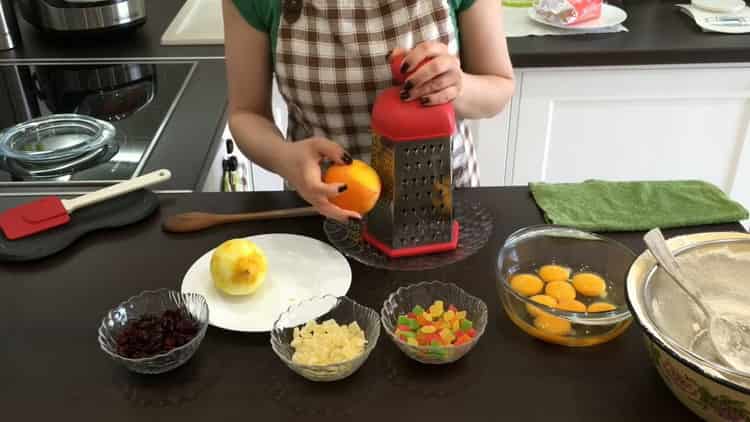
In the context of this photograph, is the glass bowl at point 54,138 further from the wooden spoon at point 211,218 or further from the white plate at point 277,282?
the white plate at point 277,282

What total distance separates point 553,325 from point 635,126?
1.18 meters

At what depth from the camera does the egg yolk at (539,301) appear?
76 centimetres

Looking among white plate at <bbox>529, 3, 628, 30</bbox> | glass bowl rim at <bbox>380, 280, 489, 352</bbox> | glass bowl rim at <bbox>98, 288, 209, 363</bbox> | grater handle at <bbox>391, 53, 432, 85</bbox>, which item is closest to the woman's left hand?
grater handle at <bbox>391, 53, 432, 85</bbox>

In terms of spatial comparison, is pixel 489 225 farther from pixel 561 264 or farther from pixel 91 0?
pixel 91 0

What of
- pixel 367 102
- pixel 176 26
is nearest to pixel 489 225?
pixel 367 102

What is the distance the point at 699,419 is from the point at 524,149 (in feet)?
3.98

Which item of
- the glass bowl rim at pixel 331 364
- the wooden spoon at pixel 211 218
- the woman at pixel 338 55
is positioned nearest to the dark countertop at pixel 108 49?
the woman at pixel 338 55

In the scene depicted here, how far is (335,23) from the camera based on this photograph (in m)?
1.02

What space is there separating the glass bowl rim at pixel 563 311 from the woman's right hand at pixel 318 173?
19 cm

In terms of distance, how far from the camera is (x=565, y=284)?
2.72ft

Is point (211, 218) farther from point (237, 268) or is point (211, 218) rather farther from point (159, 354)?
point (159, 354)

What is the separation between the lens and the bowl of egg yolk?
2.48 ft

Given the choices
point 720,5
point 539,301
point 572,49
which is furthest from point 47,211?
point 720,5

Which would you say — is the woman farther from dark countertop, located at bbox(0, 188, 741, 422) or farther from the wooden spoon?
dark countertop, located at bbox(0, 188, 741, 422)
